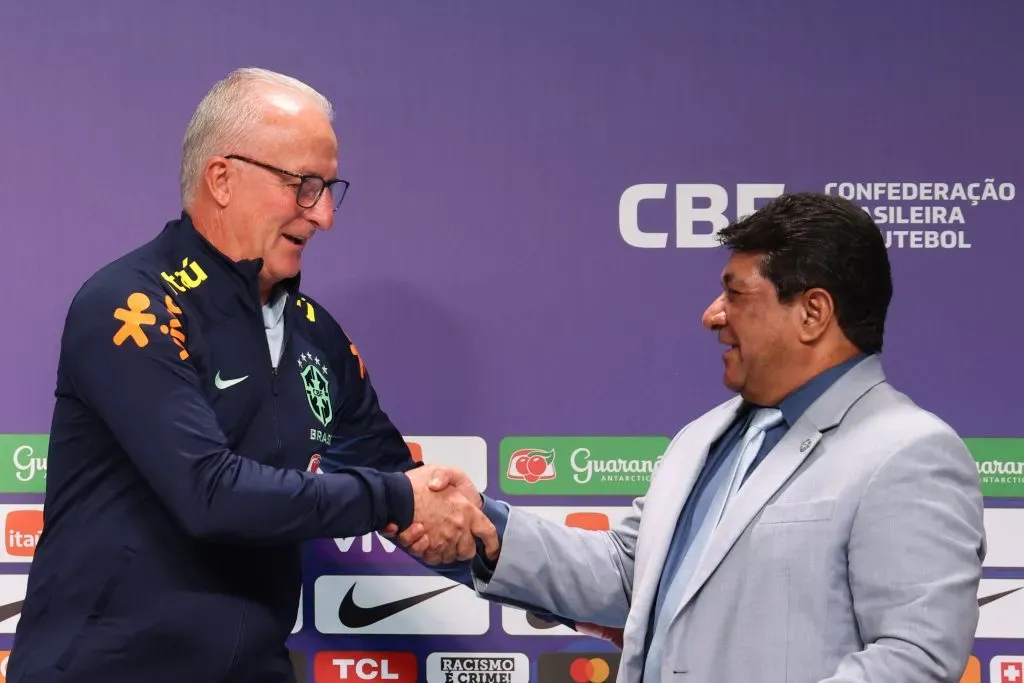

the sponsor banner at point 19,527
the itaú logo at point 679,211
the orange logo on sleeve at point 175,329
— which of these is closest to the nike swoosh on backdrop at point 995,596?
the itaú logo at point 679,211

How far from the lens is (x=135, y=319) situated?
6.13ft

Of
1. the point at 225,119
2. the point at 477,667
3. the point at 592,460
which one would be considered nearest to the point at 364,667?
the point at 477,667

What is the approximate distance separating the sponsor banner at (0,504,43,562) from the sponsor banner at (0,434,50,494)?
4 centimetres

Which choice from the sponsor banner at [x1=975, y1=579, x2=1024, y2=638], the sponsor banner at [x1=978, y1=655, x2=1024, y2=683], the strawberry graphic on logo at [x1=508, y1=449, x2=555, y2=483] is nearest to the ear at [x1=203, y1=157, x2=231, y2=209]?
the strawberry graphic on logo at [x1=508, y1=449, x2=555, y2=483]

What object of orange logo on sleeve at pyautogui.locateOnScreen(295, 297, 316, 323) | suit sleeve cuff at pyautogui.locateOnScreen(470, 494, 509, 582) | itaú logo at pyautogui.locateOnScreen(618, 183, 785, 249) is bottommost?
suit sleeve cuff at pyautogui.locateOnScreen(470, 494, 509, 582)

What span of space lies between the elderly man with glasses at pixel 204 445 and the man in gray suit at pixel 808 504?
0.50 metres

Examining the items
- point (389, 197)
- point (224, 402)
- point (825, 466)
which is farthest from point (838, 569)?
point (389, 197)

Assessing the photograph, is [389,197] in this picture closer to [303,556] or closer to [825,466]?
[303,556]

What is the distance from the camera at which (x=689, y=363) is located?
269 cm

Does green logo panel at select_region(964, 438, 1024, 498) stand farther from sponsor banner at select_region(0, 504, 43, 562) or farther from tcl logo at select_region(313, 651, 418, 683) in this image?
sponsor banner at select_region(0, 504, 43, 562)

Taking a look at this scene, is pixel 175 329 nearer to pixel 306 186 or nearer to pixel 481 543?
pixel 306 186

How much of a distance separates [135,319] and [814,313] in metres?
1.05

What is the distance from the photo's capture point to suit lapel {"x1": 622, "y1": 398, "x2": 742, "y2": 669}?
6.18ft

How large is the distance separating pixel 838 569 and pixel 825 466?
0.49 ft
